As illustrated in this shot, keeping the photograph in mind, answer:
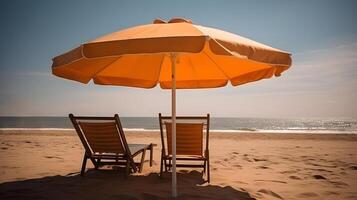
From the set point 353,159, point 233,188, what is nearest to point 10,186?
point 233,188

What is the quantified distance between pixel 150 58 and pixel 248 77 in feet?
5.40

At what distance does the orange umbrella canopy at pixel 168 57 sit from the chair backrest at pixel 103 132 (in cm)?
70

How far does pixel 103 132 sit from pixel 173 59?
5.02 ft

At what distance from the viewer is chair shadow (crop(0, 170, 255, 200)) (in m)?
3.59

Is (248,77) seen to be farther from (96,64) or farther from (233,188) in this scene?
(96,64)

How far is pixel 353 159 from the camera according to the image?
266 inches

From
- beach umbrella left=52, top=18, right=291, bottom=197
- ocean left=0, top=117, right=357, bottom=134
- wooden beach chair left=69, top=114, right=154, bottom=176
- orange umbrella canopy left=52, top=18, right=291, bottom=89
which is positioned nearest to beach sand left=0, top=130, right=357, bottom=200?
wooden beach chair left=69, top=114, right=154, bottom=176

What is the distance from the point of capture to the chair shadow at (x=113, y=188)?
359 cm

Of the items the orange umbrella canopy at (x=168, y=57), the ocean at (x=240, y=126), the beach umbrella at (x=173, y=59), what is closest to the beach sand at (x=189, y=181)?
the beach umbrella at (x=173, y=59)

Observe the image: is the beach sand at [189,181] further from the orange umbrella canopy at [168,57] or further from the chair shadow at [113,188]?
the orange umbrella canopy at [168,57]

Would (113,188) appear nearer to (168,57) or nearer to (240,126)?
(168,57)

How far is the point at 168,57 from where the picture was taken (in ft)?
16.7

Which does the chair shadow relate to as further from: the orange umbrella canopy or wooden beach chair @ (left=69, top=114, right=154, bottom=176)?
the orange umbrella canopy

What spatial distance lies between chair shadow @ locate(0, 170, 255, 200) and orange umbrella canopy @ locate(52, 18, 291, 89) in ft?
5.04
